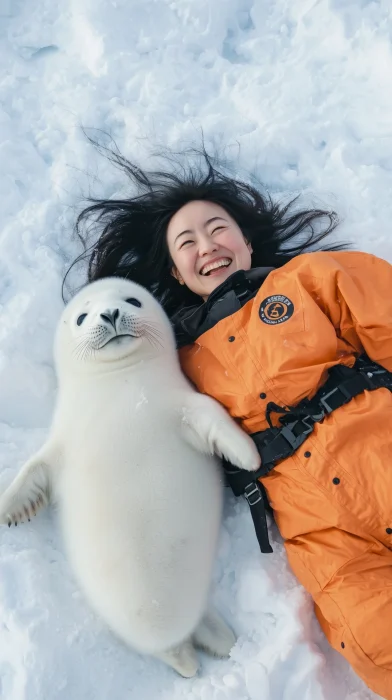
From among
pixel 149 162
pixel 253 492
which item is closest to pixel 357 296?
pixel 253 492

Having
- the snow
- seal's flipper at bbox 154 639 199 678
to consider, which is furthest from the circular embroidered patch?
seal's flipper at bbox 154 639 199 678

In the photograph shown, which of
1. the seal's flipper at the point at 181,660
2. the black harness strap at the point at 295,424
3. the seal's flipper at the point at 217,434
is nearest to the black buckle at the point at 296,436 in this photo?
the black harness strap at the point at 295,424

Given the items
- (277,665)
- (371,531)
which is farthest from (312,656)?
(371,531)

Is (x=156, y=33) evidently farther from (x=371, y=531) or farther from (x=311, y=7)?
(x=371, y=531)

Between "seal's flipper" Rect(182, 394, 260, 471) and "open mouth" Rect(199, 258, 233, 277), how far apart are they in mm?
774

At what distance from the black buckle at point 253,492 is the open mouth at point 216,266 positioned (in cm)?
109

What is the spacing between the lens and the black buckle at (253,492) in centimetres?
256

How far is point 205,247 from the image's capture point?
10.1ft

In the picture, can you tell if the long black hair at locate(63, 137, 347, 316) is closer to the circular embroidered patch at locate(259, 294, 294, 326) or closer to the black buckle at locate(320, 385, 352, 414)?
the circular embroidered patch at locate(259, 294, 294, 326)

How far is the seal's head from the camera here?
A: 8.55 feet

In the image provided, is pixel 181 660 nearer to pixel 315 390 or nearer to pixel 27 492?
pixel 27 492

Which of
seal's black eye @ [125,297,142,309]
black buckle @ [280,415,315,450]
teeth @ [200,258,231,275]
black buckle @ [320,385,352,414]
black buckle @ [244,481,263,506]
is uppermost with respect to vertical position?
teeth @ [200,258,231,275]

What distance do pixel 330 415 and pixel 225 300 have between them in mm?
741

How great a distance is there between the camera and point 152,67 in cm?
427
